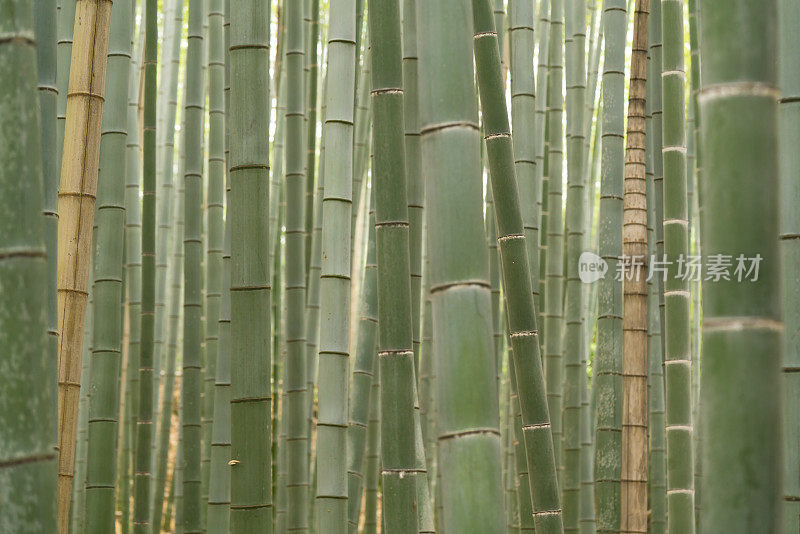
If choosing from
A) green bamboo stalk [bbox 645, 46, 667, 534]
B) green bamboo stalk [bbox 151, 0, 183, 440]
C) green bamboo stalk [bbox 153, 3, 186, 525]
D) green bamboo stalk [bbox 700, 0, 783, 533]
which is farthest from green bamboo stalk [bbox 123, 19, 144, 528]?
green bamboo stalk [bbox 700, 0, 783, 533]

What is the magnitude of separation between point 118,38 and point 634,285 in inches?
55.2

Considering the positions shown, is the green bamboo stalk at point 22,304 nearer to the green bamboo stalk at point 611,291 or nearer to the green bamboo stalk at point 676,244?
the green bamboo stalk at point 676,244

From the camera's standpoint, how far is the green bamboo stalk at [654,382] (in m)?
A: 2.74

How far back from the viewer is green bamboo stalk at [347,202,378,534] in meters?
2.16

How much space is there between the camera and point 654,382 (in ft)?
9.92

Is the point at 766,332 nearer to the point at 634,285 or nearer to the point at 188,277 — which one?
the point at 634,285

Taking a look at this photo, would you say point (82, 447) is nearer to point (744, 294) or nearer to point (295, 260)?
point (295, 260)

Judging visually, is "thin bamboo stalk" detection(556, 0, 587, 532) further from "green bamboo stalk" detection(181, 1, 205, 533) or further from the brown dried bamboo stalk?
"green bamboo stalk" detection(181, 1, 205, 533)

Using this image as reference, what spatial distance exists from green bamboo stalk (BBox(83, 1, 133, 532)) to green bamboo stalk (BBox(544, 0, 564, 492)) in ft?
4.97

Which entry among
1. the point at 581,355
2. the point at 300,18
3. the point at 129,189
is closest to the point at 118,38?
the point at 300,18

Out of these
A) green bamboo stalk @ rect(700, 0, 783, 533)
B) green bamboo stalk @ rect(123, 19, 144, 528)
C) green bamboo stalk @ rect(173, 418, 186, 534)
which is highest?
green bamboo stalk @ rect(123, 19, 144, 528)

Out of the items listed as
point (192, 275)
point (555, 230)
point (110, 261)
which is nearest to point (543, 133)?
point (555, 230)

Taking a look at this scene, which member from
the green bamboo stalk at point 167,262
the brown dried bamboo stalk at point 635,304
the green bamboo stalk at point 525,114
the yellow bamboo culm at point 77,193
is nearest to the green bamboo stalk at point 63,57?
the yellow bamboo culm at point 77,193

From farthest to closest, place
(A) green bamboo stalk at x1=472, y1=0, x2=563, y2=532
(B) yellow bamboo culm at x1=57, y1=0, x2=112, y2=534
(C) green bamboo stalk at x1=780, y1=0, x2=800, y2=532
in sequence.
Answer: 1. (A) green bamboo stalk at x1=472, y1=0, x2=563, y2=532
2. (B) yellow bamboo culm at x1=57, y1=0, x2=112, y2=534
3. (C) green bamboo stalk at x1=780, y1=0, x2=800, y2=532
